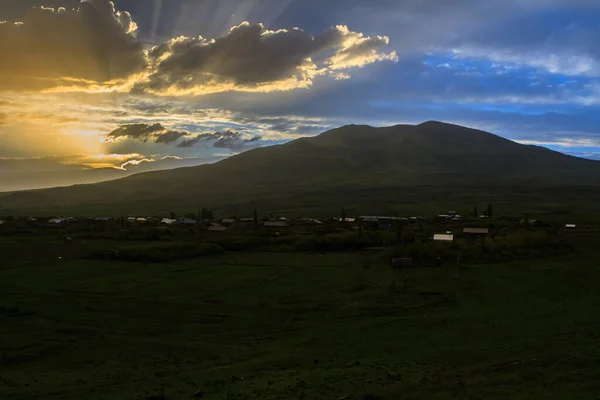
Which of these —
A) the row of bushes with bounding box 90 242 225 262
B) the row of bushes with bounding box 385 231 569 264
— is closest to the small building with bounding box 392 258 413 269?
the row of bushes with bounding box 385 231 569 264

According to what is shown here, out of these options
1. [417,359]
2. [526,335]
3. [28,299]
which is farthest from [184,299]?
[526,335]

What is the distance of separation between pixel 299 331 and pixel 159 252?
3270 cm

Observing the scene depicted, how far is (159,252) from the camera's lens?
190 feet

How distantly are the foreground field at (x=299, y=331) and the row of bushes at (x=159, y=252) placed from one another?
17.5ft

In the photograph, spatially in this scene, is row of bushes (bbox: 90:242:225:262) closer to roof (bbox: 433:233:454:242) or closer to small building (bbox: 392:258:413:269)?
small building (bbox: 392:258:413:269)

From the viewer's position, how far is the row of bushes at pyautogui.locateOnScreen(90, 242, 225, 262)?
5593 centimetres

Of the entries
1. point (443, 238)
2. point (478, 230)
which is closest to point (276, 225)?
point (443, 238)

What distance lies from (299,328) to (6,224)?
76.8 metres

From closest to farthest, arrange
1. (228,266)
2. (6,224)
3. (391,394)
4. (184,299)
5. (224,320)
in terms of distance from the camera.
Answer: (391,394)
(224,320)
(184,299)
(228,266)
(6,224)

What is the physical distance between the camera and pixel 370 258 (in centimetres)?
5662

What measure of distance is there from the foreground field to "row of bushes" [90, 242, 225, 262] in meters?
5.33

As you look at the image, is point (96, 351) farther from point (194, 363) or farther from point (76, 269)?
point (76, 269)

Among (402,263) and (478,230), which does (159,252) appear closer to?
(402,263)

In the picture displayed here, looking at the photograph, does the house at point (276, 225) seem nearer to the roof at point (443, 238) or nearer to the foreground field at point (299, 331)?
the roof at point (443, 238)
